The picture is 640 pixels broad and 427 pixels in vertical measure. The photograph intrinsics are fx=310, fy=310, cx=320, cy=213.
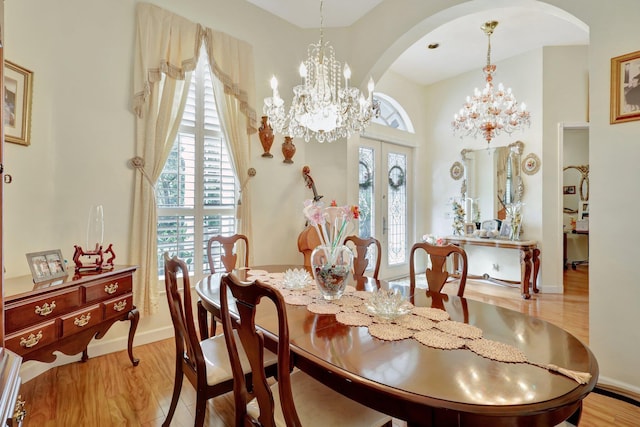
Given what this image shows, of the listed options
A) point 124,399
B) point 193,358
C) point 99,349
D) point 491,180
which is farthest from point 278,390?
point 491,180

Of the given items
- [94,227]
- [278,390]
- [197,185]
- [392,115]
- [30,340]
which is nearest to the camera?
[278,390]

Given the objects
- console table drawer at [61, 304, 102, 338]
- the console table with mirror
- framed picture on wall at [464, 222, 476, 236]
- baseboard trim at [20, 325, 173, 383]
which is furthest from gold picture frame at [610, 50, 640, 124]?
baseboard trim at [20, 325, 173, 383]

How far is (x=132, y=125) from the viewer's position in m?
2.73

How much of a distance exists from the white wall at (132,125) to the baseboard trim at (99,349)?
3cm

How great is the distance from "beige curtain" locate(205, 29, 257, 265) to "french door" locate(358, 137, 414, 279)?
1.89 metres

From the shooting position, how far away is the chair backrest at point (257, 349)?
3.19 ft

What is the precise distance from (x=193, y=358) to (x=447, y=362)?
1.16 m

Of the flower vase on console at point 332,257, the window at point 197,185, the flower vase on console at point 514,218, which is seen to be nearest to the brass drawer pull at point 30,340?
the window at point 197,185

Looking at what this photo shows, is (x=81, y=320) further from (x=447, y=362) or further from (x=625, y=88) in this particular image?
(x=625, y=88)

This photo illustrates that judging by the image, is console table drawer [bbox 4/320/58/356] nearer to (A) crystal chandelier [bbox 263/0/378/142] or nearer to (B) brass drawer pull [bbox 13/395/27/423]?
(B) brass drawer pull [bbox 13/395/27/423]

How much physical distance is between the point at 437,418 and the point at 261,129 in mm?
3172

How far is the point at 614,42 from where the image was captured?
6.77 ft

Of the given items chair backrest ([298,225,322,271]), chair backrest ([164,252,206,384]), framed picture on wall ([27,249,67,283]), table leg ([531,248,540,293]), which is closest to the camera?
chair backrest ([164,252,206,384])

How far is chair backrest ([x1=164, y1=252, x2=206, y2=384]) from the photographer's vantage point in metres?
1.42
